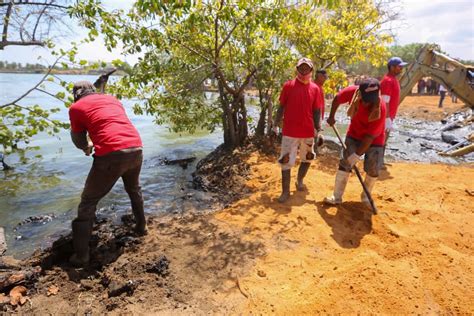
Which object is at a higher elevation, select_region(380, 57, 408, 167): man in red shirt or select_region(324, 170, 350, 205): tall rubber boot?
select_region(380, 57, 408, 167): man in red shirt

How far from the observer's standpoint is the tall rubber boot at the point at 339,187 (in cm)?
466

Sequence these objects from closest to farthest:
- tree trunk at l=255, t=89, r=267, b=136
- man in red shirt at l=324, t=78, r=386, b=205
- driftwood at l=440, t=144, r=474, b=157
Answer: man in red shirt at l=324, t=78, r=386, b=205, tree trunk at l=255, t=89, r=267, b=136, driftwood at l=440, t=144, r=474, b=157

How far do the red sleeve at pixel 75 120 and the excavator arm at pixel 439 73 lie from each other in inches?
312

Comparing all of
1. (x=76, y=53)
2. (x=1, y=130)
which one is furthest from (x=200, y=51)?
(x=1, y=130)

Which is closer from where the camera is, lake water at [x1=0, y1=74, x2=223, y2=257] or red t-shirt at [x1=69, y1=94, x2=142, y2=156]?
red t-shirt at [x1=69, y1=94, x2=142, y2=156]

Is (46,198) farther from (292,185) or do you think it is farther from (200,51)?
(292,185)

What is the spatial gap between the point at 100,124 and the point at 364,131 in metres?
3.28

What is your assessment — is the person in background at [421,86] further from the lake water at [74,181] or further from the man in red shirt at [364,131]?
the man in red shirt at [364,131]

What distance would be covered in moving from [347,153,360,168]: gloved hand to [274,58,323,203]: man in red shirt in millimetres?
681

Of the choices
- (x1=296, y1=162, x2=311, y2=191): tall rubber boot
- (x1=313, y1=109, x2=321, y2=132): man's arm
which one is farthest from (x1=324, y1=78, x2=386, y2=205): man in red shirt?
(x1=296, y1=162, x2=311, y2=191): tall rubber boot

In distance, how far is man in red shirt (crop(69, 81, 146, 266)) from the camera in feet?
11.2

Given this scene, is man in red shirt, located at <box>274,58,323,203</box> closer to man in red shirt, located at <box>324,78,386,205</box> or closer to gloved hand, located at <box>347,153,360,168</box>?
man in red shirt, located at <box>324,78,386,205</box>

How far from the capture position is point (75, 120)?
11.3 feet

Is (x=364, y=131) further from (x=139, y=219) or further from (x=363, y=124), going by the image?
(x=139, y=219)
